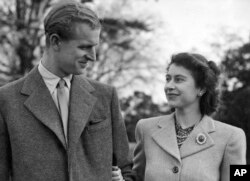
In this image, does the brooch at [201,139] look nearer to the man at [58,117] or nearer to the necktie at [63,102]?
the man at [58,117]

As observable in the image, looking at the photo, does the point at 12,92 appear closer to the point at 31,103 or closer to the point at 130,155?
the point at 31,103

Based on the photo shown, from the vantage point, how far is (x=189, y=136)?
384 centimetres

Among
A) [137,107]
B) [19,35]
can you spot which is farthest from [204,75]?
[137,107]

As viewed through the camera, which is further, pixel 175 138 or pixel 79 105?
pixel 175 138

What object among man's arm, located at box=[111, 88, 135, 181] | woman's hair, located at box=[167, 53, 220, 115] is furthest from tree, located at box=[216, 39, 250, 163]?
man's arm, located at box=[111, 88, 135, 181]

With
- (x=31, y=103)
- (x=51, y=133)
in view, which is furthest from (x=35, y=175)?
(x=31, y=103)

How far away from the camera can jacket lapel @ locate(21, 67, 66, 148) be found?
254 centimetres

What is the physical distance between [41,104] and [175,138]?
61.9 inches

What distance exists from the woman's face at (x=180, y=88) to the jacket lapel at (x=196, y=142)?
217mm

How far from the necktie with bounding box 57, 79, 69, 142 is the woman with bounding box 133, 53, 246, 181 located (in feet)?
4.18

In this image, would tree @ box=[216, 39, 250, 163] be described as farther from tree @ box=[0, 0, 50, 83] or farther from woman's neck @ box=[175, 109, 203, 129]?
woman's neck @ box=[175, 109, 203, 129]

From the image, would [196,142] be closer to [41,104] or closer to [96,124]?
[96,124]

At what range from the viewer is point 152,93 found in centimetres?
2177

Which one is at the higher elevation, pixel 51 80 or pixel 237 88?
pixel 51 80
